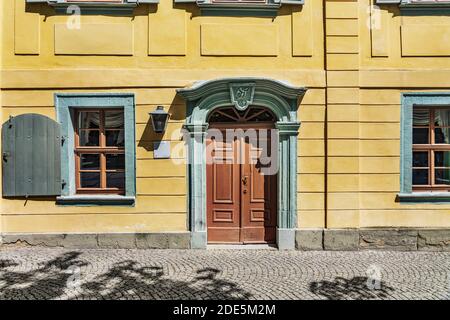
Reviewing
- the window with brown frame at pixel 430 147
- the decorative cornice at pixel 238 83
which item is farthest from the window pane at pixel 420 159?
the decorative cornice at pixel 238 83

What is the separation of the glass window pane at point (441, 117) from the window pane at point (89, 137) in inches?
247

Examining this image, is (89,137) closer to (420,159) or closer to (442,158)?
(420,159)

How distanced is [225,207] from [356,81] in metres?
3.27

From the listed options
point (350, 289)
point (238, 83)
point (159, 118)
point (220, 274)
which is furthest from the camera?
point (238, 83)

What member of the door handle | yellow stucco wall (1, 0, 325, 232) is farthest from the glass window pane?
the door handle

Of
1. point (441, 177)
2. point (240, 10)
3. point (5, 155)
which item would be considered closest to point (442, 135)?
point (441, 177)

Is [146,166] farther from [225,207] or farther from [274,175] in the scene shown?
[274,175]

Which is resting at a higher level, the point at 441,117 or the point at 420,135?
the point at 441,117

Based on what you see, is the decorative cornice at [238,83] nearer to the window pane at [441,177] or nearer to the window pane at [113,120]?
the window pane at [113,120]

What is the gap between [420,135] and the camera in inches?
251

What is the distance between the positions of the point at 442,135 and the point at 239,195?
3.93 metres

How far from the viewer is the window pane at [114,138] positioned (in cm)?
628

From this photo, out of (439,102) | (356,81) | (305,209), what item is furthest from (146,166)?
(439,102)

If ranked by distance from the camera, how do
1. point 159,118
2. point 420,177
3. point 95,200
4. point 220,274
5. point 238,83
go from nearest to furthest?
point 220,274 < point 159,118 < point 238,83 < point 95,200 < point 420,177
